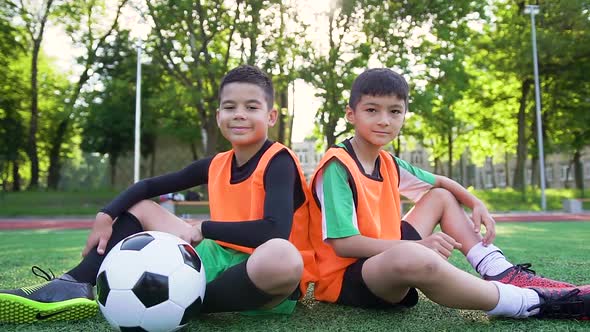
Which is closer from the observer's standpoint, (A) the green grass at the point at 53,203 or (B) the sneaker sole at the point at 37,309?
(B) the sneaker sole at the point at 37,309

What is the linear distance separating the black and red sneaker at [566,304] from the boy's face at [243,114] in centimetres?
146

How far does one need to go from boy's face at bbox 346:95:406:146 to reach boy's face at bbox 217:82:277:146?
49 centimetres

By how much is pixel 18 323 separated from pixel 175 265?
2.74ft

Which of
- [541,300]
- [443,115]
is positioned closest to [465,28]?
[443,115]

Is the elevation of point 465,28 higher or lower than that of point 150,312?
higher

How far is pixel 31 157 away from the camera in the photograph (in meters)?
23.3

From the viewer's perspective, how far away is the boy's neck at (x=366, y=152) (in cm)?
256

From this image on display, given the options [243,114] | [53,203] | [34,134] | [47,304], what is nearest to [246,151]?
[243,114]

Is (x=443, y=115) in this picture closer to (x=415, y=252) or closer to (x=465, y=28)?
(x=465, y=28)

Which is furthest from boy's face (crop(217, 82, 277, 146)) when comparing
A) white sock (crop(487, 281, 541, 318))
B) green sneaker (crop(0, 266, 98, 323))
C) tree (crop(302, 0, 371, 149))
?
tree (crop(302, 0, 371, 149))

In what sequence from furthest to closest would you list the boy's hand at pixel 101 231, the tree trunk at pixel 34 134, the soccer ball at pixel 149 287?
the tree trunk at pixel 34 134
the boy's hand at pixel 101 231
the soccer ball at pixel 149 287

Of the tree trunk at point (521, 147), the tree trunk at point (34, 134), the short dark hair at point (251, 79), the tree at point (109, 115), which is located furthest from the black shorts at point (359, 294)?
the tree at point (109, 115)

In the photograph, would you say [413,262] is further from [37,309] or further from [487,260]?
[37,309]

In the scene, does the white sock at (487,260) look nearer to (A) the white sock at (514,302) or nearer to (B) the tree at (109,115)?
(A) the white sock at (514,302)
